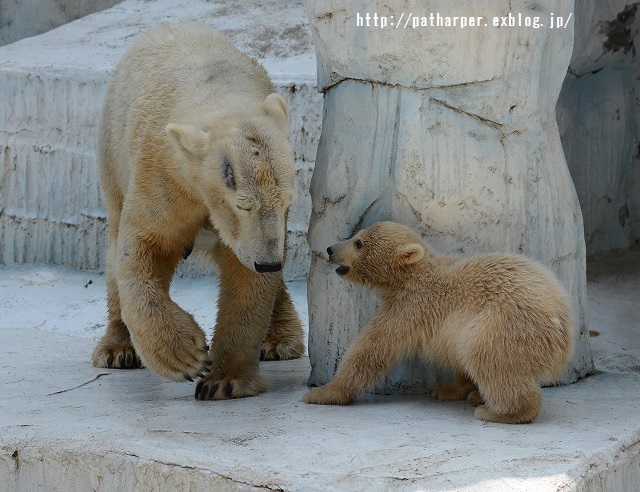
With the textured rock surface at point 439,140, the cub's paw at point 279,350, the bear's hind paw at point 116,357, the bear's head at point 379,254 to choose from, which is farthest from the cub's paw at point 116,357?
the bear's head at point 379,254

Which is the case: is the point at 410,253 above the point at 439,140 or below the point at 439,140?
below

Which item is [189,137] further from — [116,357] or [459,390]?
[116,357]

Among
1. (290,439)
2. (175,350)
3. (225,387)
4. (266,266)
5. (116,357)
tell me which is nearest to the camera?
(290,439)

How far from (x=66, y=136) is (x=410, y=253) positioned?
171 inches

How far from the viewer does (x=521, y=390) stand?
12.7 ft

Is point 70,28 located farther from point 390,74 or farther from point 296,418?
point 296,418

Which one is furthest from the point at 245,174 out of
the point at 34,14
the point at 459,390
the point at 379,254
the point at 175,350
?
the point at 34,14

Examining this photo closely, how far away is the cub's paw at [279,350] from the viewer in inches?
222

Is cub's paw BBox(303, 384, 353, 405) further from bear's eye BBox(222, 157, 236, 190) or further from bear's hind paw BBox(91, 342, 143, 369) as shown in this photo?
bear's hind paw BBox(91, 342, 143, 369)

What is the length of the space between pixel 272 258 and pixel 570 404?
1.36 meters

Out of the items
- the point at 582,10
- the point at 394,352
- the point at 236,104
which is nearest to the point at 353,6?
the point at 236,104

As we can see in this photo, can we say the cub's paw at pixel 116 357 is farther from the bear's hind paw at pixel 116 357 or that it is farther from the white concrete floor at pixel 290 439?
the white concrete floor at pixel 290 439

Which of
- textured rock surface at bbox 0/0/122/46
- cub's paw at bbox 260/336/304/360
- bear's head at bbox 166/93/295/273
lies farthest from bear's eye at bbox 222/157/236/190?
textured rock surface at bbox 0/0/122/46

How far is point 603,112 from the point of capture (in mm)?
7875
